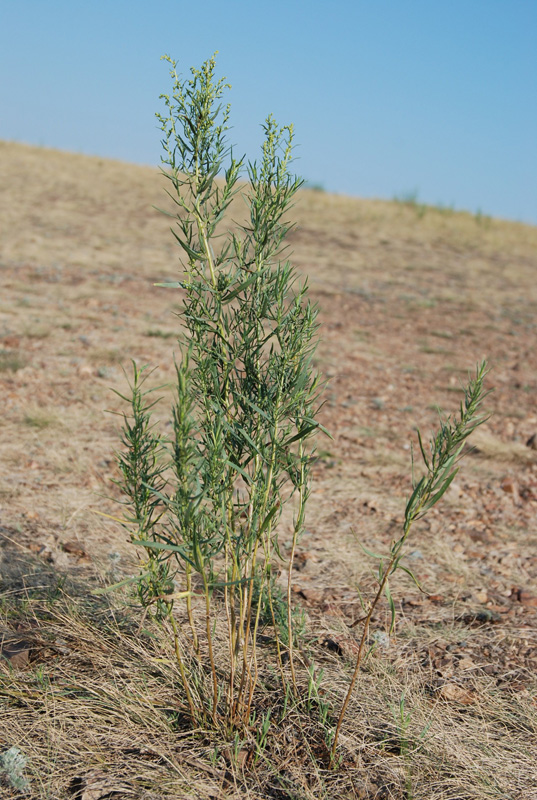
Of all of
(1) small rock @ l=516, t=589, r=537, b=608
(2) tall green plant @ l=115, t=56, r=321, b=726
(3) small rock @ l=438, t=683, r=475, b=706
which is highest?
(2) tall green plant @ l=115, t=56, r=321, b=726

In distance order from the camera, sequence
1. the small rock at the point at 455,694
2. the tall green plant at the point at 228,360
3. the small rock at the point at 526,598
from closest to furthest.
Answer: the tall green plant at the point at 228,360 < the small rock at the point at 455,694 < the small rock at the point at 526,598

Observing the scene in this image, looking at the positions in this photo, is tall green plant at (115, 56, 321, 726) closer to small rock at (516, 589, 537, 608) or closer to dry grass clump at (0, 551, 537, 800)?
dry grass clump at (0, 551, 537, 800)

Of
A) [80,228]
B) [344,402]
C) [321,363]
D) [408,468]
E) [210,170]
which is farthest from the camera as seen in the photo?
[80,228]

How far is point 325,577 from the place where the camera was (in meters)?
3.24

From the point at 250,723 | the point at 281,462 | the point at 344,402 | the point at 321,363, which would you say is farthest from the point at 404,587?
the point at 321,363

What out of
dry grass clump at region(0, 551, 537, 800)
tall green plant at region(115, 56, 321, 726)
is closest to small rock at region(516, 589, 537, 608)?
dry grass clump at region(0, 551, 537, 800)

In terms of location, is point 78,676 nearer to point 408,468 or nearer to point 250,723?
point 250,723

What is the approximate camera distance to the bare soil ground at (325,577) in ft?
6.37

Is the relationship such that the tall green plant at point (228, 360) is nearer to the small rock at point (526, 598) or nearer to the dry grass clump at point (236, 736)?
the dry grass clump at point (236, 736)

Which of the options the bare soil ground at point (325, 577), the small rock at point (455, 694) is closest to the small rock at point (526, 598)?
the bare soil ground at point (325, 577)

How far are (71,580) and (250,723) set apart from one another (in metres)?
1.19

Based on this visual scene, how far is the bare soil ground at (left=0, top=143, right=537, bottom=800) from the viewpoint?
1942 millimetres

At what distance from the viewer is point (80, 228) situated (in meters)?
15.1

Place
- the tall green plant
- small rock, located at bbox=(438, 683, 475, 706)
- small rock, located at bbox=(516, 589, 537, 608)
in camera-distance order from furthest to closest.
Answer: small rock, located at bbox=(516, 589, 537, 608)
small rock, located at bbox=(438, 683, 475, 706)
the tall green plant
